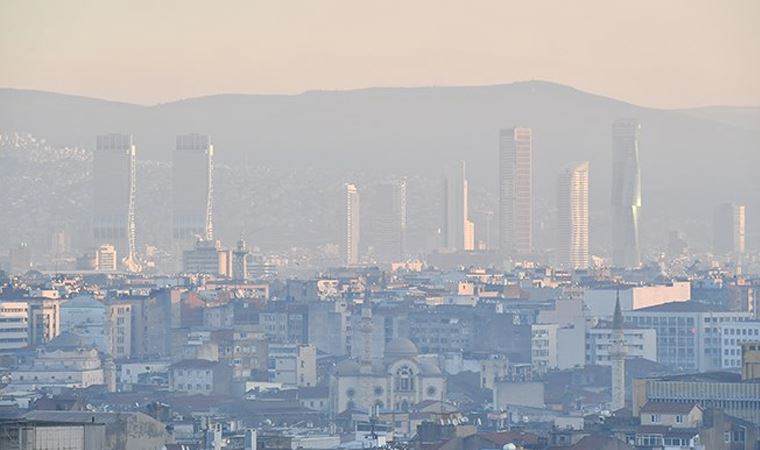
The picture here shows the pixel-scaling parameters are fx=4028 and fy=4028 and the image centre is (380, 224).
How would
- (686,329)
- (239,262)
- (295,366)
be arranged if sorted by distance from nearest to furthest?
(295,366)
(686,329)
(239,262)

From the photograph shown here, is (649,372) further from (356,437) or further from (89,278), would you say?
(89,278)

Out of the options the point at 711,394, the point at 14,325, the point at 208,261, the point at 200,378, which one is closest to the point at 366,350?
the point at 200,378

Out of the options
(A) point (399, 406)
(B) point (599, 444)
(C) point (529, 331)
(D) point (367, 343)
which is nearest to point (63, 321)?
(C) point (529, 331)

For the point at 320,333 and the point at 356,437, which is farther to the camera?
Result: the point at 320,333

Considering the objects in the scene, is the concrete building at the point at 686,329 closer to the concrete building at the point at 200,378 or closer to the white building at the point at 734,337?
the white building at the point at 734,337

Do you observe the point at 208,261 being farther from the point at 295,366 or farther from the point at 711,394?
the point at 711,394

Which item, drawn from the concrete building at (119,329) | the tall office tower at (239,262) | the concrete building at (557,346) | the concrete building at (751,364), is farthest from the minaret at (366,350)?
the tall office tower at (239,262)
